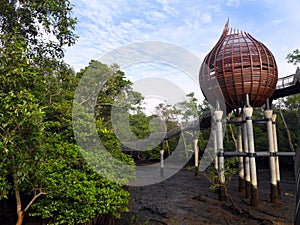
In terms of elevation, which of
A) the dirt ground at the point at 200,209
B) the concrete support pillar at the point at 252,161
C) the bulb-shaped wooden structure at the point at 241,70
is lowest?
the dirt ground at the point at 200,209

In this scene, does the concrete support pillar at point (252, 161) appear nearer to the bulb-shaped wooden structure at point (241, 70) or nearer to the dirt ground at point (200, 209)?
the dirt ground at point (200, 209)

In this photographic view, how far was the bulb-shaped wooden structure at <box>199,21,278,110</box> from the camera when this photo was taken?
464 inches

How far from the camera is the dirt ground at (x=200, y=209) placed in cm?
982

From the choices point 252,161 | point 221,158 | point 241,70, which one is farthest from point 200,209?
point 241,70

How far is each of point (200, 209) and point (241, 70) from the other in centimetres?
686

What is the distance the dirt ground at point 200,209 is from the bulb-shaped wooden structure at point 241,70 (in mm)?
5158

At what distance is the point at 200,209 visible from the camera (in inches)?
453

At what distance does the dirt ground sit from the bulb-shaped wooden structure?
5.16 meters

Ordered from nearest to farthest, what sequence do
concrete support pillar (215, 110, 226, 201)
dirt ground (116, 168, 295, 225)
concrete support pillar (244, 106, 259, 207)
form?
dirt ground (116, 168, 295, 225) < concrete support pillar (244, 106, 259, 207) < concrete support pillar (215, 110, 226, 201)

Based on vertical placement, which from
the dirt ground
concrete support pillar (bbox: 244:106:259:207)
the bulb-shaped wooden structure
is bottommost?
the dirt ground

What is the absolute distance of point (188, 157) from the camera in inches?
1257

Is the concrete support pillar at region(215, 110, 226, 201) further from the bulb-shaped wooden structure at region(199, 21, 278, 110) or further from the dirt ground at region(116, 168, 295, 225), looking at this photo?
the bulb-shaped wooden structure at region(199, 21, 278, 110)

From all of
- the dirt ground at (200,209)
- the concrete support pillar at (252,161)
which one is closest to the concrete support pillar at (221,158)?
the dirt ground at (200,209)

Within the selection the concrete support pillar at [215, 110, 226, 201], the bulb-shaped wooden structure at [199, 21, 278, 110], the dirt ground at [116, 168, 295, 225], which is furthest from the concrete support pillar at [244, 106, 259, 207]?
the concrete support pillar at [215, 110, 226, 201]
